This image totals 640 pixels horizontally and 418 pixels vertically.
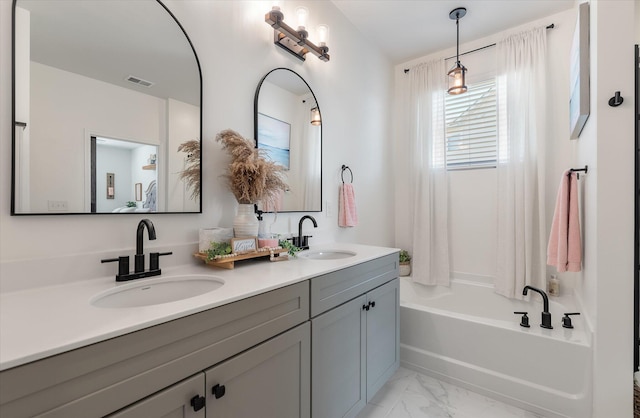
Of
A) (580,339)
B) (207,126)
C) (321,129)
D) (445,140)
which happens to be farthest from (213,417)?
(445,140)

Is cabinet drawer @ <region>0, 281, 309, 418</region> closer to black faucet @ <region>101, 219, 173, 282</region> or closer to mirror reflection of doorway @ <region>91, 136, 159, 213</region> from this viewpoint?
black faucet @ <region>101, 219, 173, 282</region>

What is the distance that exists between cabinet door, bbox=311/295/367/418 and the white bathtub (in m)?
0.84

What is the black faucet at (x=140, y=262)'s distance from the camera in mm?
1100

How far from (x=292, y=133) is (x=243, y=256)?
98 centimetres

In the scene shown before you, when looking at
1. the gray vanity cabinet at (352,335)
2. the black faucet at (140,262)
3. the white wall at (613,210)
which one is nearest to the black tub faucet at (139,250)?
the black faucet at (140,262)

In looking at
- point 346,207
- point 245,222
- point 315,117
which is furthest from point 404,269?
point 245,222

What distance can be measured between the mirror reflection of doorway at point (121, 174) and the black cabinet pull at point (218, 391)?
79cm

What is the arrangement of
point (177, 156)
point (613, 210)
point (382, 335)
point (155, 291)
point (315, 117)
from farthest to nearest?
point (315, 117), point (382, 335), point (613, 210), point (177, 156), point (155, 291)

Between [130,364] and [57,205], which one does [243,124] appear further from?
[130,364]

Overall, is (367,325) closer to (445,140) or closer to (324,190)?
(324,190)

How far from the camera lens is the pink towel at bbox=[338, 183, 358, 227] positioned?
2.42 metres

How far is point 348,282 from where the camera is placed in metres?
1.49

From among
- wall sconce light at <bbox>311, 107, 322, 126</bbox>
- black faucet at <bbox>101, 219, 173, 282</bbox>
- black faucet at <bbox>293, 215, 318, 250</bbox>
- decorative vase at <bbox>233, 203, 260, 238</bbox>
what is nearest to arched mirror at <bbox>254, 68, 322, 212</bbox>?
wall sconce light at <bbox>311, 107, 322, 126</bbox>

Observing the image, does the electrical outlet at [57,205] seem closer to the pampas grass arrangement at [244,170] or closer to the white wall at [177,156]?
the white wall at [177,156]
